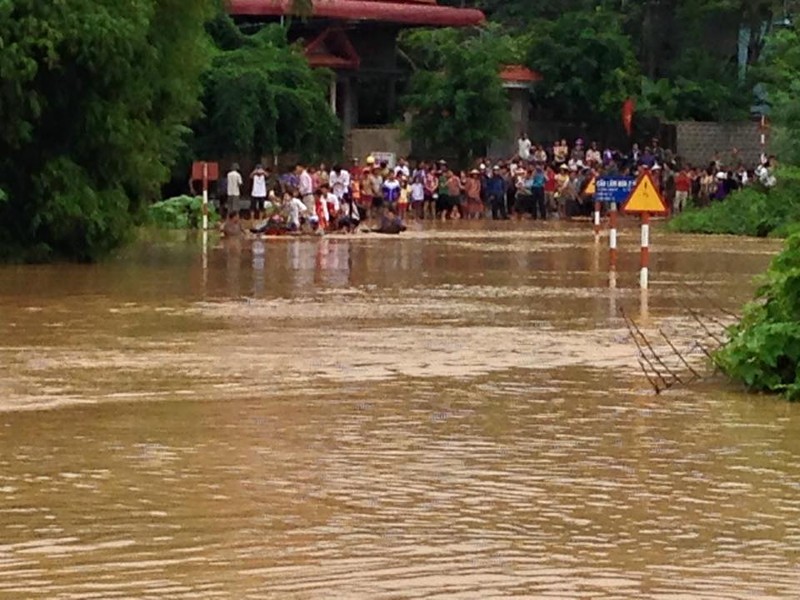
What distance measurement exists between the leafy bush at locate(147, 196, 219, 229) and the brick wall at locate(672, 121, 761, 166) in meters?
21.9

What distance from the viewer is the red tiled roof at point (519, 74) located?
59031mm

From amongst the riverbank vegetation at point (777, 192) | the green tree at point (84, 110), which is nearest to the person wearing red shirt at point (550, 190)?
the riverbank vegetation at point (777, 192)

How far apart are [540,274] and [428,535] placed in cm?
1750

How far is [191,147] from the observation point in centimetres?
4972

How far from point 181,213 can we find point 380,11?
16.4 m

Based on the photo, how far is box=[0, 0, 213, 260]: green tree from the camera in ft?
86.8

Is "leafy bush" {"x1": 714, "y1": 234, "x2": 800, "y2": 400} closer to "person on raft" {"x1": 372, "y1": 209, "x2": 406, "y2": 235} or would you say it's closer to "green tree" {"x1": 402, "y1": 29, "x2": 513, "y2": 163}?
"person on raft" {"x1": 372, "y1": 209, "x2": 406, "y2": 235}

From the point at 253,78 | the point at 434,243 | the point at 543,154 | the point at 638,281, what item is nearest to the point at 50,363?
the point at 638,281

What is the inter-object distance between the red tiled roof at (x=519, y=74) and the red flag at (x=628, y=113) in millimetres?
2858

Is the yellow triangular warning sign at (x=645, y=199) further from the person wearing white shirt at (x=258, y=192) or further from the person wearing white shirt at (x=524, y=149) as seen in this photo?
the person wearing white shirt at (x=524, y=149)

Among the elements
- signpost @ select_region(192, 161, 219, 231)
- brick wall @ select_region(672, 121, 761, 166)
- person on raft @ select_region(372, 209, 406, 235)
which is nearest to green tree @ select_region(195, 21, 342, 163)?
signpost @ select_region(192, 161, 219, 231)

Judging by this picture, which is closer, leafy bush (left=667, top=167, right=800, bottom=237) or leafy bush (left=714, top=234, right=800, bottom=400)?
leafy bush (left=714, top=234, right=800, bottom=400)

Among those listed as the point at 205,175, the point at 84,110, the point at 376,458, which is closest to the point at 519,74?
the point at 205,175

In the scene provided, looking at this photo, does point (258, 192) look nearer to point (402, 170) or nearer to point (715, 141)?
point (402, 170)
